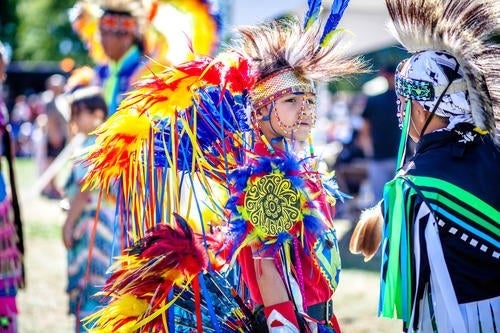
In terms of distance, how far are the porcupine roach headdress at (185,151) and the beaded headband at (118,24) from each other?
8.92 feet

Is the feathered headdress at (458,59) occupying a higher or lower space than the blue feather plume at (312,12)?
lower

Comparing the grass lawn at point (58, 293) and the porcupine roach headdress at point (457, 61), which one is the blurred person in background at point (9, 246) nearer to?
the grass lawn at point (58, 293)

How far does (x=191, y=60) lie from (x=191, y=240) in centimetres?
64

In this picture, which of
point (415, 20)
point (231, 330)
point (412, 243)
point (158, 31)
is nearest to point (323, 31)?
point (415, 20)

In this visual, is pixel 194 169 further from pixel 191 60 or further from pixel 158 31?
pixel 158 31

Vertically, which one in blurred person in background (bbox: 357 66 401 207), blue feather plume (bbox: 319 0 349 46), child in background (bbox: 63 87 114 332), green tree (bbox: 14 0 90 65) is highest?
green tree (bbox: 14 0 90 65)

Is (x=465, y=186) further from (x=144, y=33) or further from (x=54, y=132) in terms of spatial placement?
(x=54, y=132)

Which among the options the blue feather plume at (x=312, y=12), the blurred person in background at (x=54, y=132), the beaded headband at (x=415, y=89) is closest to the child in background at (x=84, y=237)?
the blue feather plume at (x=312, y=12)

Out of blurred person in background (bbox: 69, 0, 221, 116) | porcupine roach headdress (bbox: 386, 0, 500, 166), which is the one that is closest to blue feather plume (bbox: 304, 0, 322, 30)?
porcupine roach headdress (bbox: 386, 0, 500, 166)

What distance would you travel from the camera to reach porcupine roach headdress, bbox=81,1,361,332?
263 centimetres

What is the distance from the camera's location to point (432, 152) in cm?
250

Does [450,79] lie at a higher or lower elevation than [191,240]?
higher

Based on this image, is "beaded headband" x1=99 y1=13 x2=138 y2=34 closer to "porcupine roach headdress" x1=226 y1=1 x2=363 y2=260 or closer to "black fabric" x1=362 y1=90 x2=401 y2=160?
"porcupine roach headdress" x1=226 y1=1 x2=363 y2=260

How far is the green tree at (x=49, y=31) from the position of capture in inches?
1420
